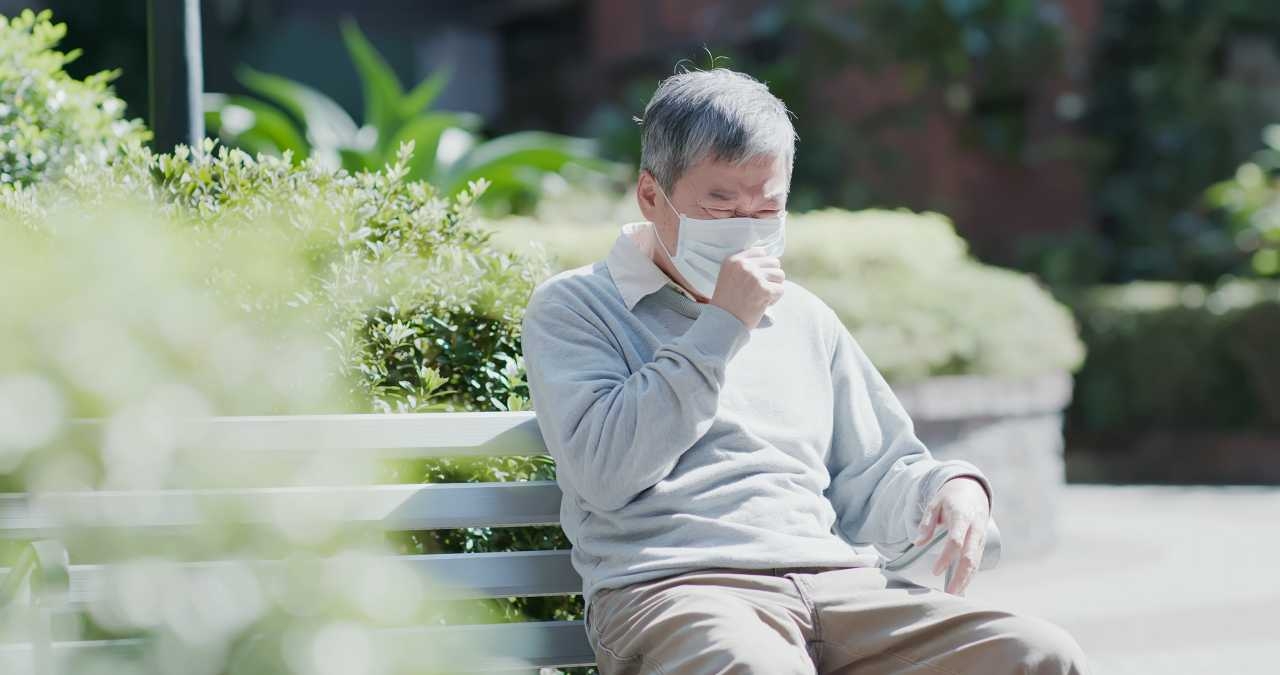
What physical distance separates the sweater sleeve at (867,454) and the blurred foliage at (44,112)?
1.71m

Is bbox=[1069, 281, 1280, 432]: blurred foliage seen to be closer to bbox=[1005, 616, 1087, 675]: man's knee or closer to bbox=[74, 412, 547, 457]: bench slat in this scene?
bbox=[1005, 616, 1087, 675]: man's knee

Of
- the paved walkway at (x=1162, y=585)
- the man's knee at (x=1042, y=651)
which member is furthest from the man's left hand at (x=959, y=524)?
the paved walkway at (x=1162, y=585)

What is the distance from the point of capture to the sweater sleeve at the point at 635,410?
7.24 feet

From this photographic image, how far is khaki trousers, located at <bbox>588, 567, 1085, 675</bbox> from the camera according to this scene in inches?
A: 85.4

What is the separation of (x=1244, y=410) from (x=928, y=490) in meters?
9.75

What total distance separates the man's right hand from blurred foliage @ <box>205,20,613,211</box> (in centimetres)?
500

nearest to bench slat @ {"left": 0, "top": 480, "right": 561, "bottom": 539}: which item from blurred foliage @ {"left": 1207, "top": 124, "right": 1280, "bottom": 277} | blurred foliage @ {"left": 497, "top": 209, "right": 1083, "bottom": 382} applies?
blurred foliage @ {"left": 497, "top": 209, "right": 1083, "bottom": 382}

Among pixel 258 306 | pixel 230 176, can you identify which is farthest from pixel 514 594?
pixel 230 176

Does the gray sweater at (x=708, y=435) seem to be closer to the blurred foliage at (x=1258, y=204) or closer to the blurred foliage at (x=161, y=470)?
the blurred foliage at (x=161, y=470)

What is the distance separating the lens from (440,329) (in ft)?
9.17

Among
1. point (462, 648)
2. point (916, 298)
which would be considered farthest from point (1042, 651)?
point (916, 298)

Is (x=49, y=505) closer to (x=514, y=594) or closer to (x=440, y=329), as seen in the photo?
(x=514, y=594)

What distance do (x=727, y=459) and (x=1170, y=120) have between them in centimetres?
1236

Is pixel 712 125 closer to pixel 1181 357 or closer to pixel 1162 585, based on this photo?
pixel 1162 585
